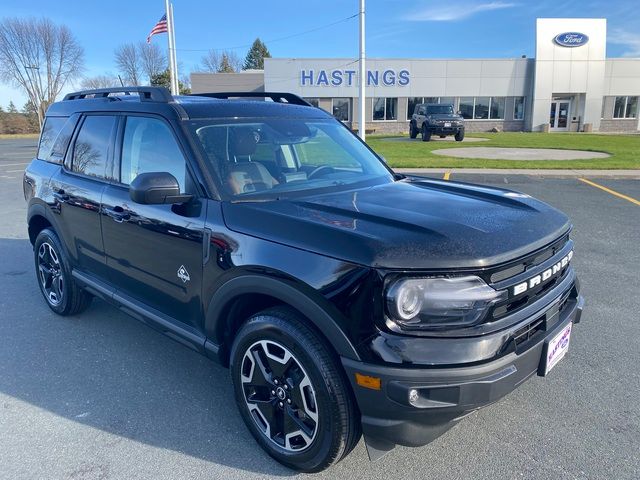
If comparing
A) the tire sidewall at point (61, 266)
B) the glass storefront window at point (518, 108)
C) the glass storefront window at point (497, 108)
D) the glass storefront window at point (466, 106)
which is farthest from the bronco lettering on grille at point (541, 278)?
the glass storefront window at point (518, 108)

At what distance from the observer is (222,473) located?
2504 millimetres

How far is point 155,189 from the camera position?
2.62m

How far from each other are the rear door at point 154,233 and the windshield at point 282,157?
216mm

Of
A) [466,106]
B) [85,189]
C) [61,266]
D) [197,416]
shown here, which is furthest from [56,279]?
[466,106]

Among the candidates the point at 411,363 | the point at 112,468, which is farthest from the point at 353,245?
the point at 112,468

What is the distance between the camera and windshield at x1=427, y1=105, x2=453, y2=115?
86.8 feet

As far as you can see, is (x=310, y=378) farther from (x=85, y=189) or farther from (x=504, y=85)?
(x=504, y=85)

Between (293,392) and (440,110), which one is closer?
(293,392)

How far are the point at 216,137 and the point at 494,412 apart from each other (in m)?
2.39

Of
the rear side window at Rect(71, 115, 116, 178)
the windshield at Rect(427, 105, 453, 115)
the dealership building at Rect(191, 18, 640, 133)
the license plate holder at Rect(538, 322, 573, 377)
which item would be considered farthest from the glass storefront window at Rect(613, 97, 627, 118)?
the rear side window at Rect(71, 115, 116, 178)

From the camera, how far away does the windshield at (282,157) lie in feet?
9.56

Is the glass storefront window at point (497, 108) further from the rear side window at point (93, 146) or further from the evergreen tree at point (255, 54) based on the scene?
the evergreen tree at point (255, 54)

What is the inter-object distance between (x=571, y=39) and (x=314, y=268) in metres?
44.2

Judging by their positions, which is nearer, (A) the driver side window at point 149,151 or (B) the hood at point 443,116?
(A) the driver side window at point 149,151
